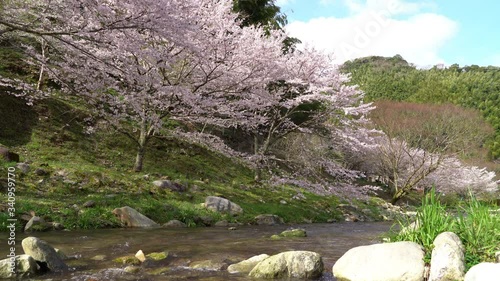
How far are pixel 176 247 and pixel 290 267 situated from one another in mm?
2841

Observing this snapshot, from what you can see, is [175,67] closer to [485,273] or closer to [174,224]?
[174,224]

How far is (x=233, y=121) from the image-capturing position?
572 inches

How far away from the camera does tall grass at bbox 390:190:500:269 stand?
5.95m

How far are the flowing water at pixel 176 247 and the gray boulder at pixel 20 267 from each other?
8.5 inches

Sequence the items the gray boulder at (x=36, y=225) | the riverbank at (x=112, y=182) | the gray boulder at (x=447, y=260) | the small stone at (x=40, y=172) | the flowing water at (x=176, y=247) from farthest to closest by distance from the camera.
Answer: the small stone at (x=40, y=172), the riverbank at (x=112, y=182), the gray boulder at (x=36, y=225), the flowing water at (x=176, y=247), the gray boulder at (x=447, y=260)

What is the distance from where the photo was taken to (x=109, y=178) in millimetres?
12391

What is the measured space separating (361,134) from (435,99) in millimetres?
59902

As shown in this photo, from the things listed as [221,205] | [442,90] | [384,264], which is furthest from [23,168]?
[442,90]

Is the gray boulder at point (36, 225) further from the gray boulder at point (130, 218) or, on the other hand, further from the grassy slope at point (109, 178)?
the gray boulder at point (130, 218)

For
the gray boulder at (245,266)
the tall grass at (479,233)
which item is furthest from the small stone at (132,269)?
→ the tall grass at (479,233)

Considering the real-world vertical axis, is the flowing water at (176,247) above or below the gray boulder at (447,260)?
below

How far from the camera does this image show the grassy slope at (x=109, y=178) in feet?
34.0

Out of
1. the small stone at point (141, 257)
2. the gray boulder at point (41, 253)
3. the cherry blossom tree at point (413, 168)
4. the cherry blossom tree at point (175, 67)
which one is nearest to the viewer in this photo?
the gray boulder at point (41, 253)

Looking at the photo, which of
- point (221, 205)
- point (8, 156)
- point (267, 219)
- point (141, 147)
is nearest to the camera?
point (8, 156)
